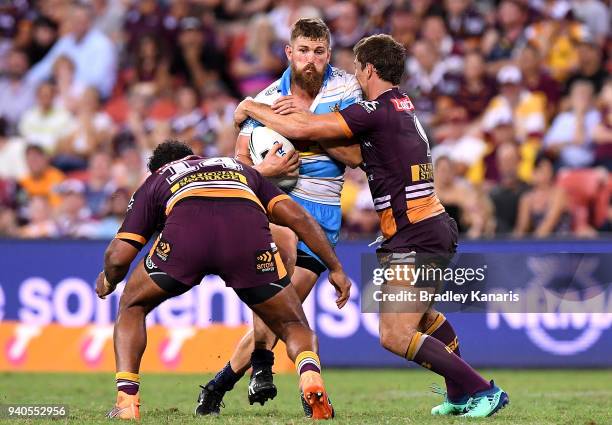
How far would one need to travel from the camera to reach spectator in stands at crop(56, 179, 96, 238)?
1554cm

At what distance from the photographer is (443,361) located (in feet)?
26.1

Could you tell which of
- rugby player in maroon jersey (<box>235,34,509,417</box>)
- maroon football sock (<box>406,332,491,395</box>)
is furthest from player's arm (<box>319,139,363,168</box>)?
maroon football sock (<box>406,332,491,395</box>)

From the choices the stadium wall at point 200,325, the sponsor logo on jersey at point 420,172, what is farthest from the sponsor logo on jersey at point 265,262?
the stadium wall at point 200,325

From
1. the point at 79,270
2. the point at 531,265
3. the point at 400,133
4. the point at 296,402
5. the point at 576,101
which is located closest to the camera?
the point at 400,133

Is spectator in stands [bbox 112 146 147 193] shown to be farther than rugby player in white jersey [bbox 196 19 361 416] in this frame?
Yes

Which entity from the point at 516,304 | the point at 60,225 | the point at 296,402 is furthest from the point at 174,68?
Result: the point at 296,402

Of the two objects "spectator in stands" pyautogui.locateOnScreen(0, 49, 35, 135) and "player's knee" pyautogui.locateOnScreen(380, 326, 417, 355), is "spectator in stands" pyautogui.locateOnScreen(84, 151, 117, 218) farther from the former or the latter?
"player's knee" pyautogui.locateOnScreen(380, 326, 417, 355)

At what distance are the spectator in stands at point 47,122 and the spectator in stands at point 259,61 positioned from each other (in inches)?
105

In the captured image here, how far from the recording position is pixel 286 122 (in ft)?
27.2

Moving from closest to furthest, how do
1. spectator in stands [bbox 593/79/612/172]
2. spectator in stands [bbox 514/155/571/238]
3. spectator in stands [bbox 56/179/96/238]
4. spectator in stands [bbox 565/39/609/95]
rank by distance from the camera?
spectator in stands [bbox 514/155/571/238]
spectator in stands [bbox 593/79/612/172]
spectator in stands [bbox 56/179/96/238]
spectator in stands [bbox 565/39/609/95]

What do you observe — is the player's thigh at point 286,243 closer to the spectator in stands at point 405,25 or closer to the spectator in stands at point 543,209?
the spectator in stands at point 543,209

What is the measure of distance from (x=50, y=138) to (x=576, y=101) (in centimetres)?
776

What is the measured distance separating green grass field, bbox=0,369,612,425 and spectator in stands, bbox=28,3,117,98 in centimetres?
668

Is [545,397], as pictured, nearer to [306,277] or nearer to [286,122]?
[306,277]
